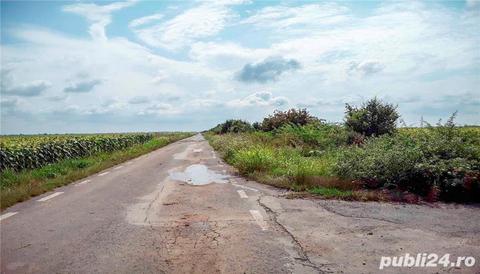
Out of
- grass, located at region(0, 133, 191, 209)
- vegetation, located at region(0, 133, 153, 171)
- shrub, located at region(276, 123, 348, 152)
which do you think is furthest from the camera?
shrub, located at region(276, 123, 348, 152)

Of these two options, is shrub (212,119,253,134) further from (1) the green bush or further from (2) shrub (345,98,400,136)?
(1) the green bush

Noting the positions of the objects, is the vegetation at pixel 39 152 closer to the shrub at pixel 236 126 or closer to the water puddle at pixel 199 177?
the water puddle at pixel 199 177

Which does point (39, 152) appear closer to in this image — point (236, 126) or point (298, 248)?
point (298, 248)

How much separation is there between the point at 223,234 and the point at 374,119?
17013 mm

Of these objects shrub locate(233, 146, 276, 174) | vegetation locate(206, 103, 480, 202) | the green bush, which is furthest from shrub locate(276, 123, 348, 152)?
the green bush

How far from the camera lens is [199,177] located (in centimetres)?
1441

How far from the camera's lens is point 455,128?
11.3 meters

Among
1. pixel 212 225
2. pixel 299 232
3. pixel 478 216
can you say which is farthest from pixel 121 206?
pixel 478 216

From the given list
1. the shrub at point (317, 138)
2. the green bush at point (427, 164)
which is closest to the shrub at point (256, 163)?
the green bush at point (427, 164)

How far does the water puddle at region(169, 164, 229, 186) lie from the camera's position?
13219 mm

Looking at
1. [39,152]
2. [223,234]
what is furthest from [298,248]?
[39,152]

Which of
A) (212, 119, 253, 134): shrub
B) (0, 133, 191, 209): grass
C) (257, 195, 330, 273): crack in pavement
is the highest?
(212, 119, 253, 134): shrub

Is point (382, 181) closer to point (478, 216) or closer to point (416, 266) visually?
point (478, 216)

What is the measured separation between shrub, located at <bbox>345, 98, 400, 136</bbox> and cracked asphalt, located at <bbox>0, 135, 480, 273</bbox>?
43.0 feet
